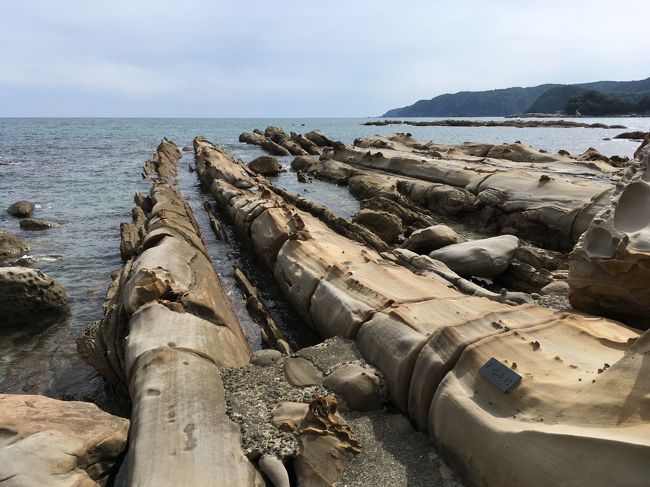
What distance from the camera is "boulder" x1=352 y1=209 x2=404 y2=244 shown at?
44.4 ft

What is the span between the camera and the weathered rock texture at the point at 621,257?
17.9 ft

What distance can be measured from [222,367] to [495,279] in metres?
6.79

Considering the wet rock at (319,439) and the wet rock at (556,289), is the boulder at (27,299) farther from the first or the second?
the wet rock at (556,289)

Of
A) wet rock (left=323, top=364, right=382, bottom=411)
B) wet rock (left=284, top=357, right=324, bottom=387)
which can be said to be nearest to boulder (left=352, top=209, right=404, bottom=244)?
wet rock (left=284, top=357, right=324, bottom=387)

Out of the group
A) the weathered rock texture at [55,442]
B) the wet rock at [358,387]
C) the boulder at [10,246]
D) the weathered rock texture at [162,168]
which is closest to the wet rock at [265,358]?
the wet rock at [358,387]

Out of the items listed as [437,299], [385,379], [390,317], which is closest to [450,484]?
[385,379]

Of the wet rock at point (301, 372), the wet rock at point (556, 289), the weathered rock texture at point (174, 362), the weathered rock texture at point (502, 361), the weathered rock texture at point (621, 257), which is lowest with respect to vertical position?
the wet rock at point (556, 289)

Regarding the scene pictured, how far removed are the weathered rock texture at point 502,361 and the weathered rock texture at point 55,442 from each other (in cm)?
304

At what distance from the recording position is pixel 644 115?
10981cm

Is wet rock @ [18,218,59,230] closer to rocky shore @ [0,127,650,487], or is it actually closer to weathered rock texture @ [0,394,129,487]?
rocky shore @ [0,127,650,487]

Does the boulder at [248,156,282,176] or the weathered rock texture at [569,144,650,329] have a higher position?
the weathered rock texture at [569,144,650,329]

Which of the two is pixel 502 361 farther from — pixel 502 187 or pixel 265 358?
pixel 502 187

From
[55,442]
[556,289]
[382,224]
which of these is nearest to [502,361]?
[55,442]

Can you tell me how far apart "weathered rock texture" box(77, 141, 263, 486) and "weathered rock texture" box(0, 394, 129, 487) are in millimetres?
255
